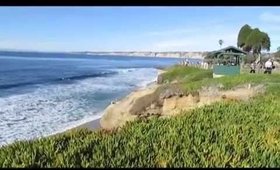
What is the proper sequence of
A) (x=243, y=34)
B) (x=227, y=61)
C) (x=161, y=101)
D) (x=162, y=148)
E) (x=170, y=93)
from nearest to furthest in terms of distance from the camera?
(x=162, y=148) → (x=161, y=101) → (x=170, y=93) → (x=227, y=61) → (x=243, y=34)

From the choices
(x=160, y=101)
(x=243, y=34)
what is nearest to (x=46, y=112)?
(x=160, y=101)

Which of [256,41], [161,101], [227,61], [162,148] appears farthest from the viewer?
[256,41]

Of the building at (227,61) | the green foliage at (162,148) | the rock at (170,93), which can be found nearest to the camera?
the green foliage at (162,148)

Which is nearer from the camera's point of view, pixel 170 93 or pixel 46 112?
pixel 170 93

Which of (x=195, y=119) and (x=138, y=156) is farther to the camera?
(x=195, y=119)

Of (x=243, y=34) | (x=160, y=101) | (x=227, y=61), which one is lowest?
(x=160, y=101)

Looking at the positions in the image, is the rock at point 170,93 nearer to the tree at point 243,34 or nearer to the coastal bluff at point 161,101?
the coastal bluff at point 161,101

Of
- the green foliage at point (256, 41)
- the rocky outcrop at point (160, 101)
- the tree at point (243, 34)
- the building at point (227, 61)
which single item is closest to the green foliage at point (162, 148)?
the rocky outcrop at point (160, 101)

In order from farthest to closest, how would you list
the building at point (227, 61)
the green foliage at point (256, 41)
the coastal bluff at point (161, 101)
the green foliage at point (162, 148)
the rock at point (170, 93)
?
the green foliage at point (256, 41) < the building at point (227, 61) < the rock at point (170, 93) < the coastal bluff at point (161, 101) < the green foliage at point (162, 148)

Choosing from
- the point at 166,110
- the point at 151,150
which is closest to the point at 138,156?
the point at 151,150

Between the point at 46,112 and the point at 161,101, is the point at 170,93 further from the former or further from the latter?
the point at 46,112

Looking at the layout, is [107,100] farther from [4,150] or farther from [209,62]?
[4,150]
